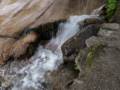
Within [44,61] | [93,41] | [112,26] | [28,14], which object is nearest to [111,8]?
[112,26]

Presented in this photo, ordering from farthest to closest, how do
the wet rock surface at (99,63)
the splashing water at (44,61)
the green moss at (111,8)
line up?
the green moss at (111,8), the splashing water at (44,61), the wet rock surface at (99,63)

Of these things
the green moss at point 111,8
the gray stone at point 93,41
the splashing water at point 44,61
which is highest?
the green moss at point 111,8

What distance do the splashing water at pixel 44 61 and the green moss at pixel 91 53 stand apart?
1648 mm

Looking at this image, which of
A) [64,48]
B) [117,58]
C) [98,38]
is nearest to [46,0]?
[64,48]

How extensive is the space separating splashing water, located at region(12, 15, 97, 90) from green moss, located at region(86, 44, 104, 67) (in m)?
1.65

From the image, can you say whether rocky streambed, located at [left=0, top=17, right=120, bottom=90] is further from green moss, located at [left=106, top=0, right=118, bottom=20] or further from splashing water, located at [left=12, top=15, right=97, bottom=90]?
green moss, located at [left=106, top=0, right=118, bottom=20]

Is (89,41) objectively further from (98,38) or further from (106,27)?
(106,27)

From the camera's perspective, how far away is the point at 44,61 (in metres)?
8.54

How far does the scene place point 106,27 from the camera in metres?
7.54

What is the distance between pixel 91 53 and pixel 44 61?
239 cm

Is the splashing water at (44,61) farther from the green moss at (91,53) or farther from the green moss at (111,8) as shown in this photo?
the green moss at (91,53)

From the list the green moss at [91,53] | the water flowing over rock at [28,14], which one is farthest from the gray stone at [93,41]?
the water flowing over rock at [28,14]

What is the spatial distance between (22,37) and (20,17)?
4.05 feet

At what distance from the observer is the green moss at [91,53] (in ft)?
20.7
